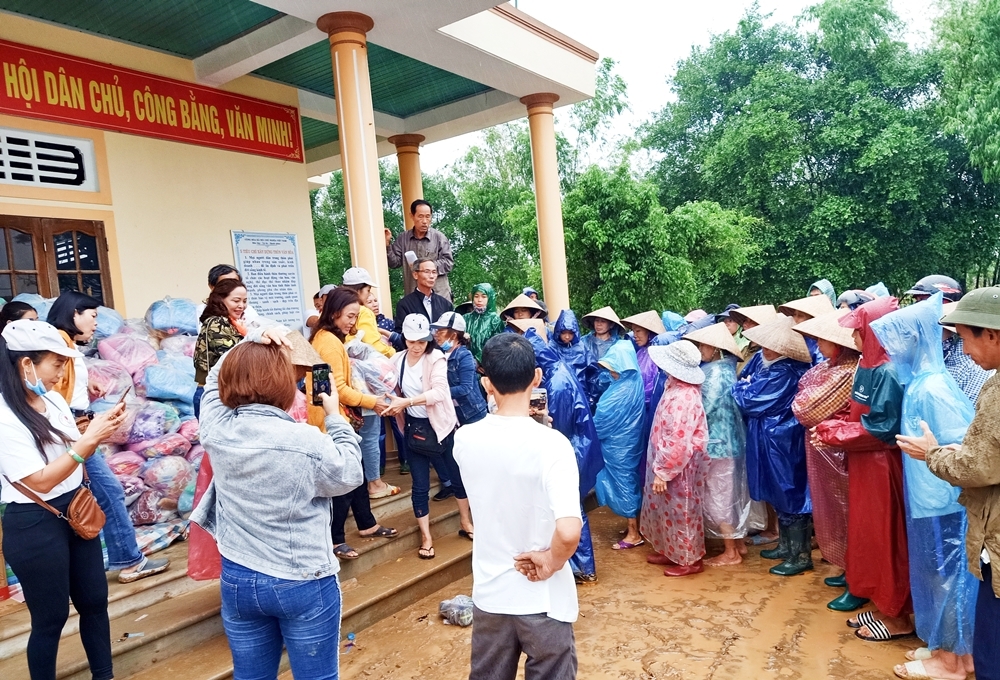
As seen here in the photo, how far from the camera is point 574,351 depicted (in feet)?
18.1

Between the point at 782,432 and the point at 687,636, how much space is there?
1473 millimetres

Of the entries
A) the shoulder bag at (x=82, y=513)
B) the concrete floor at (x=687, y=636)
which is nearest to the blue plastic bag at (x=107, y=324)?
the shoulder bag at (x=82, y=513)

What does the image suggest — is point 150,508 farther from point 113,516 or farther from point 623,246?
point 623,246

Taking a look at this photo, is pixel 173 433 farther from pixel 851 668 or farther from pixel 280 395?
pixel 851 668

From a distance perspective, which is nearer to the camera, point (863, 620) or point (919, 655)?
point (919, 655)

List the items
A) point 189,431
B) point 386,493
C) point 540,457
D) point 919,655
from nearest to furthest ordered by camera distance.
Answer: point 540,457, point 919,655, point 189,431, point 386,493

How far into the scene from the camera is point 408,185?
33.7 ft

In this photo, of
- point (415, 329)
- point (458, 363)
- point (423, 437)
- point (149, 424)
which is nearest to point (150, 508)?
point (149, 424)

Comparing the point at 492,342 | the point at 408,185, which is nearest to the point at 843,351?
the point at 492,342

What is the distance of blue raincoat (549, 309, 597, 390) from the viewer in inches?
215

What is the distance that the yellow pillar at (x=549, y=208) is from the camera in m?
9.07

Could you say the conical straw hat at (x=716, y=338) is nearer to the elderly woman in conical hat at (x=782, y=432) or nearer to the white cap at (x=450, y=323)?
the elderly woman in conical hat at (x=782, y=432)

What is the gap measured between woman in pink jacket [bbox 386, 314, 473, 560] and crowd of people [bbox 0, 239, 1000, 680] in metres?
0.02

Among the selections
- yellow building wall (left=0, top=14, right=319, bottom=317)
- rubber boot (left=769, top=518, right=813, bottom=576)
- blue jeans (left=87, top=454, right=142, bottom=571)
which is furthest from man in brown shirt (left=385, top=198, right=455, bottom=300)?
rubber boot (left=769, top=518, right=813, bottom=576)
